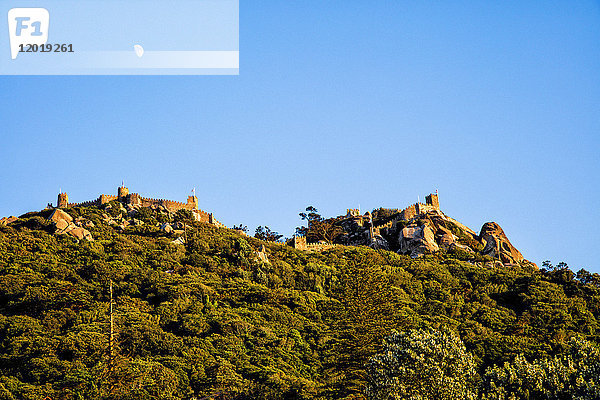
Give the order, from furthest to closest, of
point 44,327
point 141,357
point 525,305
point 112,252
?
1. point 112,252
2. point 525,305
3. point 44,327
4. point 141,357

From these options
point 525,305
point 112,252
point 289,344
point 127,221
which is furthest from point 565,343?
point 127,221

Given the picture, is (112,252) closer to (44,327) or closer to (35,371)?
(44,327)

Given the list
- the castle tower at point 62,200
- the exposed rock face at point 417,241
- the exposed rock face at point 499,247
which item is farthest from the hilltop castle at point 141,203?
the exposed rock face at point 499,247

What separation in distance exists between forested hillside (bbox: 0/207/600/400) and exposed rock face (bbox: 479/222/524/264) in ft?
14.2

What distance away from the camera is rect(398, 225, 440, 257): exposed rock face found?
71875mm

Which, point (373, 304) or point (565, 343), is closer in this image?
point (373, 304)

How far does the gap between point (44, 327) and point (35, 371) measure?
18.8 feet

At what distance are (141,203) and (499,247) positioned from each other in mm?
39672

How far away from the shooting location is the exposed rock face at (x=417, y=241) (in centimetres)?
7188

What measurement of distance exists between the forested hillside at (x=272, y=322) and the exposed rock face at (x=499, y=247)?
14.2 ft

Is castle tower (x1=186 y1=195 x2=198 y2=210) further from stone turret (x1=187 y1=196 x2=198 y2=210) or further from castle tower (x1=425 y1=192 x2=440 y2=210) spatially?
castle tower (x1=425 y1=192 x2=440 y2=210)

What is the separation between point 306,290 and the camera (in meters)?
57.1

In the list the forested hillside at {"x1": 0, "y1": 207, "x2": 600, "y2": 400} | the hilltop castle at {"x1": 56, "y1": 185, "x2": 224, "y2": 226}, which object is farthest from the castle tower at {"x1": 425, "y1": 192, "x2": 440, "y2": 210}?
the hilltop castle at {"x1": 56, "y1": 185, "x2": 224, "y2": 226}

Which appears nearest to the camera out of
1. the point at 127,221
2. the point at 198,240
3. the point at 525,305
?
the point at 525,305
